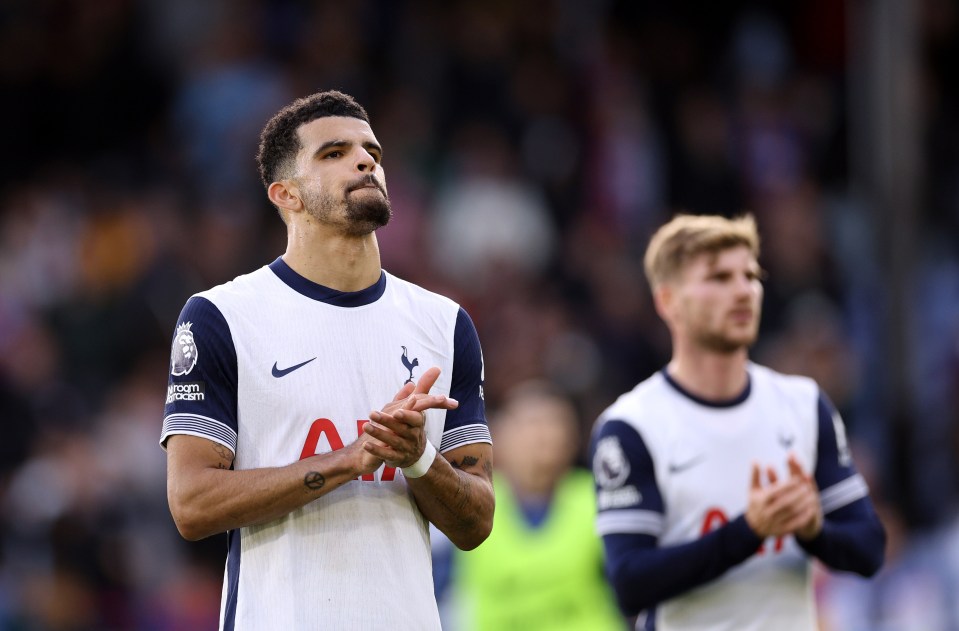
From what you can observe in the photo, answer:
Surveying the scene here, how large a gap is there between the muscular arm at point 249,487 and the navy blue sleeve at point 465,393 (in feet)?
1.78

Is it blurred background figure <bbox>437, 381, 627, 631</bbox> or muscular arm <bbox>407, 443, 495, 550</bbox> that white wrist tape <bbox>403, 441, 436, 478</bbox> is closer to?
muscular arm <bbox>407, 443, 495, 550</bbox>

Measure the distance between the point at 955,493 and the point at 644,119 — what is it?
4.49 metres

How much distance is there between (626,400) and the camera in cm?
619

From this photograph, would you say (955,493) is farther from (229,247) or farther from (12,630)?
(12,630)

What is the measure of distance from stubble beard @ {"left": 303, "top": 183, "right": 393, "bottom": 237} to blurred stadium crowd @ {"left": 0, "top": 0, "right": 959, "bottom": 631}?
5634 mm

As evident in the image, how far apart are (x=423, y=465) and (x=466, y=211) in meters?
8.61

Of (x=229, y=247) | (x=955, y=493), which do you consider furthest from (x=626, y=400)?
(x=229, y=247)

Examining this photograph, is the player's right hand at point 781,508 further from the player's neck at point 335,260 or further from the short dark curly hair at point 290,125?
the short dark curly hair at point 290,125

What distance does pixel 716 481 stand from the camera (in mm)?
5941

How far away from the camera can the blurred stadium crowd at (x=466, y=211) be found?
Answer: 1053 cm

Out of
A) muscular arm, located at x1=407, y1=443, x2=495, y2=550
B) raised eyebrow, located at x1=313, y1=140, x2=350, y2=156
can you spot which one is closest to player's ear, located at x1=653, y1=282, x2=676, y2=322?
muscular arm, located at x1=407, y1=443, x2=495, y2=550

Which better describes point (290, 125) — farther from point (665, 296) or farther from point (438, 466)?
point (665, 296)

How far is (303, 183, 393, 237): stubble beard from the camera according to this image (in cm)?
468

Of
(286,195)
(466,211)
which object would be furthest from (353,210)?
(466,211)
